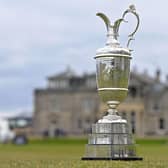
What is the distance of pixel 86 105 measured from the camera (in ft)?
451

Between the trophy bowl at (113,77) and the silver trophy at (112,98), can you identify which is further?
the trophy bowl at (113,77)

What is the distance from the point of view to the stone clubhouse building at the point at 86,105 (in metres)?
132

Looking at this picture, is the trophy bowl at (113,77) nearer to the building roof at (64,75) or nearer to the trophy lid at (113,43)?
the trophy lid at (113,43)

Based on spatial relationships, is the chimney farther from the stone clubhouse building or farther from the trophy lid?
the trophy lid

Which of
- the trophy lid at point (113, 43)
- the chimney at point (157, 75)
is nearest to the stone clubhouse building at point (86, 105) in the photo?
the chimney at point (157, 75)

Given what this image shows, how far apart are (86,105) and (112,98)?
381 feet

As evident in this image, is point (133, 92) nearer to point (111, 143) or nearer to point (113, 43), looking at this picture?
point (113, 43)

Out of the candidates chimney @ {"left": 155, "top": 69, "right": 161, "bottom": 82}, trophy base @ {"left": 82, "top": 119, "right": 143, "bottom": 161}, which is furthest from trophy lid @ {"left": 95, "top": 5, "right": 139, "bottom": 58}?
chimney @ {"left": 155, "top": 69, "right": 161, "bottom": 82}

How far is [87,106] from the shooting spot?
138 meters

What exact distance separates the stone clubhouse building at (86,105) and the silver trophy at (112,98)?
10886 centimetres

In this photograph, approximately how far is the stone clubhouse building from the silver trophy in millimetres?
108863

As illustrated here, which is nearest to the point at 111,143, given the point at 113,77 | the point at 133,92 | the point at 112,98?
the point at 112,98

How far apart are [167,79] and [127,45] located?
387 ft

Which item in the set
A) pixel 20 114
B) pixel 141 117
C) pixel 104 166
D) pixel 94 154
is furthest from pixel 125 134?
pixel 20 114
